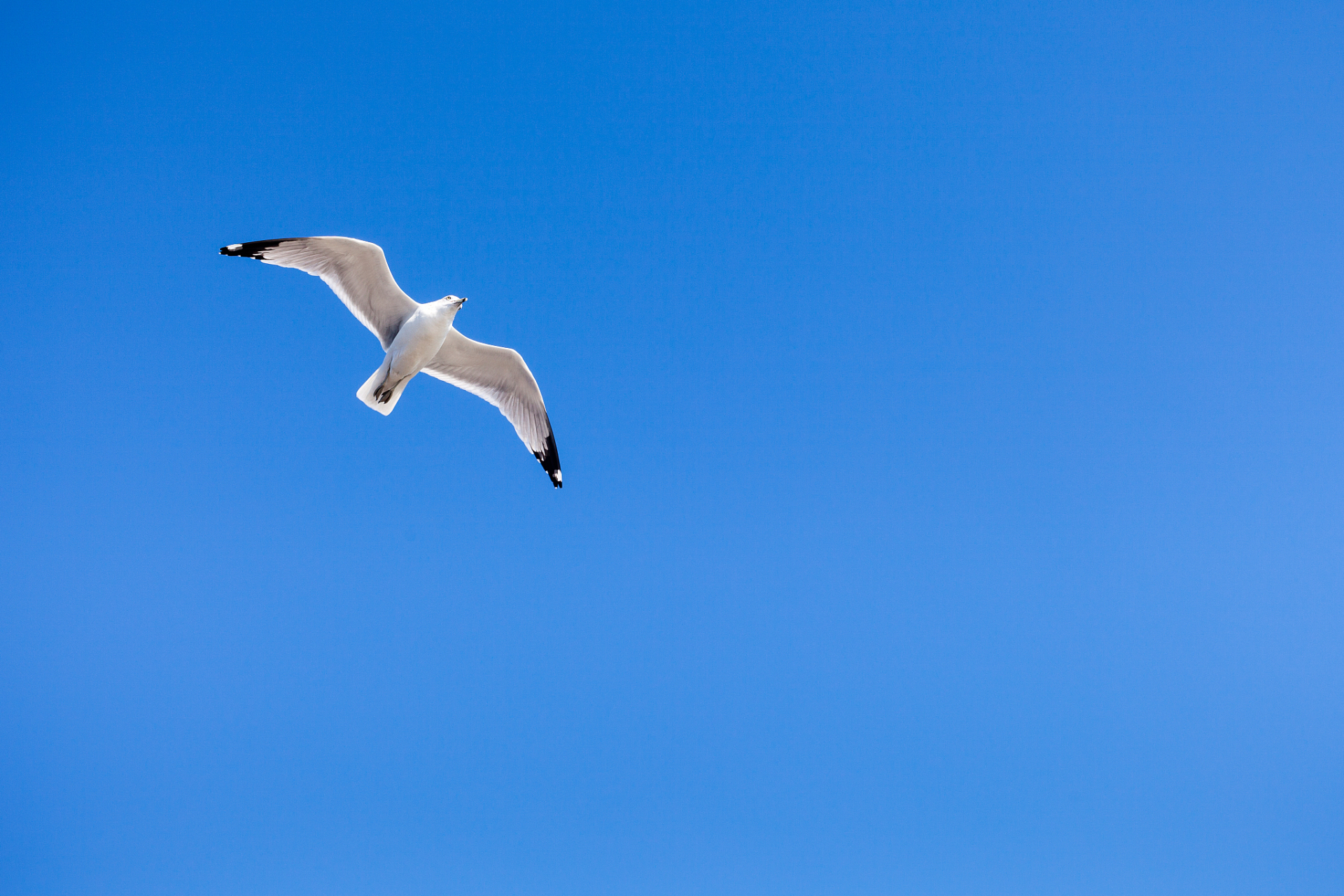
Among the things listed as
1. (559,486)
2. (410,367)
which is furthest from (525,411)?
(410,367)

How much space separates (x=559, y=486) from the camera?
9648 millimetres

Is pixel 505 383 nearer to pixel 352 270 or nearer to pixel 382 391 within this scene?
pixel 382 391

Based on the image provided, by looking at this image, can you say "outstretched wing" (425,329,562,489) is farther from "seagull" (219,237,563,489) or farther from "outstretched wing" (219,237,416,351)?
"outstretched wing" (219,237,416,351)

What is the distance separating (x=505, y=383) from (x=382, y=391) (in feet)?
4.78

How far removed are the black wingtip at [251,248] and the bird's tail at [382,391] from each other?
1306 millimetres

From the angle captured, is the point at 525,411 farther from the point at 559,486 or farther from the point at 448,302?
the point at 448,302

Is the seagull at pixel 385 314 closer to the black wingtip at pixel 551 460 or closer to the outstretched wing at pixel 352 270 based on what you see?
the outstretched wing at pixel 352 270

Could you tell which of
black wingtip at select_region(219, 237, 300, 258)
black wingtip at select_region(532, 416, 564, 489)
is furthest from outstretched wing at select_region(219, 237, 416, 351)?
black wingtip at select_region(532, 416, 564, 489)

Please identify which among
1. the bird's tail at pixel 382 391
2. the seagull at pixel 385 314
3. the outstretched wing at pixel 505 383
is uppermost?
the outstretched wing at pixel 505 383

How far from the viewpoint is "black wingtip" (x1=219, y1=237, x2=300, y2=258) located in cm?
764

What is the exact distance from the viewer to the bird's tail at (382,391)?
8055 millimetres

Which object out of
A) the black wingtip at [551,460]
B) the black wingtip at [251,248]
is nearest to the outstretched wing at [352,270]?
the black wingtip at [251,248]

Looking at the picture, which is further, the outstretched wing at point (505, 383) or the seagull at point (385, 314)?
the outstretched wing at point (505, 383)

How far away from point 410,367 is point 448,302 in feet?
2.26
